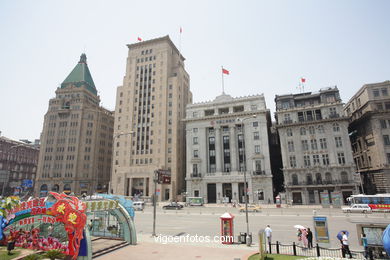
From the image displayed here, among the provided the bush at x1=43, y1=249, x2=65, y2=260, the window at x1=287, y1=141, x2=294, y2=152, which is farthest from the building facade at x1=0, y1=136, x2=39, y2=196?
the window at x1=287, y1=141, x2=294, y2=152

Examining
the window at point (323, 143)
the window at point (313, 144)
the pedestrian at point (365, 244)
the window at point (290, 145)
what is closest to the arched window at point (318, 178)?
the window at point (313, 144)

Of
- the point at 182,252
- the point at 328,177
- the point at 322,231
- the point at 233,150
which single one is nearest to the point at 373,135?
the point at 328,177

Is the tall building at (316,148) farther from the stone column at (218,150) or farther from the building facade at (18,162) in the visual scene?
the building facade at (18,162)

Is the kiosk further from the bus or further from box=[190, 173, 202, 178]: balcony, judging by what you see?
box=[190, 173, 202, 178]: balcony

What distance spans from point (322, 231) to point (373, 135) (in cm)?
5278

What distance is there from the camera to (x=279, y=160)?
244 feet

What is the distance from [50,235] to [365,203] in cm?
4829

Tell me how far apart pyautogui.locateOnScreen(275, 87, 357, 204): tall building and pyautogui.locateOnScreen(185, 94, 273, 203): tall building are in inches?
218

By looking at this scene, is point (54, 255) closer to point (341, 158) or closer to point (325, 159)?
point (325, 159)

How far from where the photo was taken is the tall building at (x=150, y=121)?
74500 mm

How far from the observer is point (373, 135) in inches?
2248

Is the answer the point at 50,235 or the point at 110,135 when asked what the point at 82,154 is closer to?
the point at 110,135

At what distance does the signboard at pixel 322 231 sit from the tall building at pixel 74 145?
84.9 metres

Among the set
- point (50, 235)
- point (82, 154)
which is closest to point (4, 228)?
point (50, 235)
